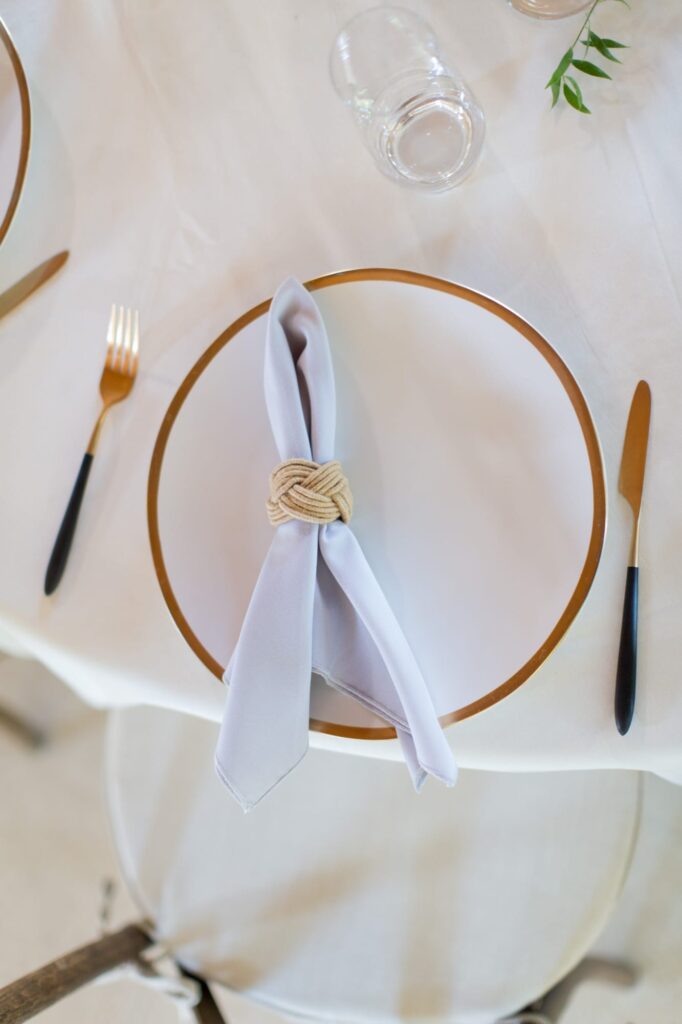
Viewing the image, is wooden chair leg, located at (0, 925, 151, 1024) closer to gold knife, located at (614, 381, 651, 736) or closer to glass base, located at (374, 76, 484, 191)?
gold knife, located at (614, 381, 651, 736)

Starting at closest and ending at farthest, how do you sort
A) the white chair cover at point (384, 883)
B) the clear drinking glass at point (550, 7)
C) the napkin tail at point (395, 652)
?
the napkin tail at point (395, 652), the clear drinking glass at point (550, 7), the white chair cover at point (384, 883)

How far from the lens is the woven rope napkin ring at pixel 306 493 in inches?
22.5

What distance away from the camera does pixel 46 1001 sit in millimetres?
765

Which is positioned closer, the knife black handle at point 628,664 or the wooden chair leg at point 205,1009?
the knife black handle at point 628,664

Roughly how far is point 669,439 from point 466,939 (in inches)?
23.8

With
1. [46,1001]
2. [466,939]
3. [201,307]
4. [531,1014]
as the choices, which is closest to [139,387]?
[201,307]

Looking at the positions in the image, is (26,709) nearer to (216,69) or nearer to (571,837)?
(571,837)

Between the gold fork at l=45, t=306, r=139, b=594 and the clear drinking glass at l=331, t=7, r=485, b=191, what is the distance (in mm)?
264

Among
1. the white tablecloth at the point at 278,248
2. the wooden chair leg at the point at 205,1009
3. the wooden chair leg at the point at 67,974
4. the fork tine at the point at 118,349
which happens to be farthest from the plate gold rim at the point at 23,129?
the wooden chair leg at the point at 205,1009

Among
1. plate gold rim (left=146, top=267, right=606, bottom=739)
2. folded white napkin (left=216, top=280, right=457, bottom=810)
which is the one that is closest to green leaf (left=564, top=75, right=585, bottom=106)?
plate gold rim (left=146, top=267, right=606, bottom=739)

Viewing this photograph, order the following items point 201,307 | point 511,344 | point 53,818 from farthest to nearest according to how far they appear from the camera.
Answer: point 53,818
point 201,307
point 511,344

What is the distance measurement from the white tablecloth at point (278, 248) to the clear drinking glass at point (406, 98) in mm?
17

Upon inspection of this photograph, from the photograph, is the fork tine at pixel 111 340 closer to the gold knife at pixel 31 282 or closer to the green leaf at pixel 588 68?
the gold knife at pixel 31 282

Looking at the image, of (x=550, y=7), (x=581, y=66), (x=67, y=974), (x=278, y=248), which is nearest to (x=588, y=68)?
(x=581, y=66)
